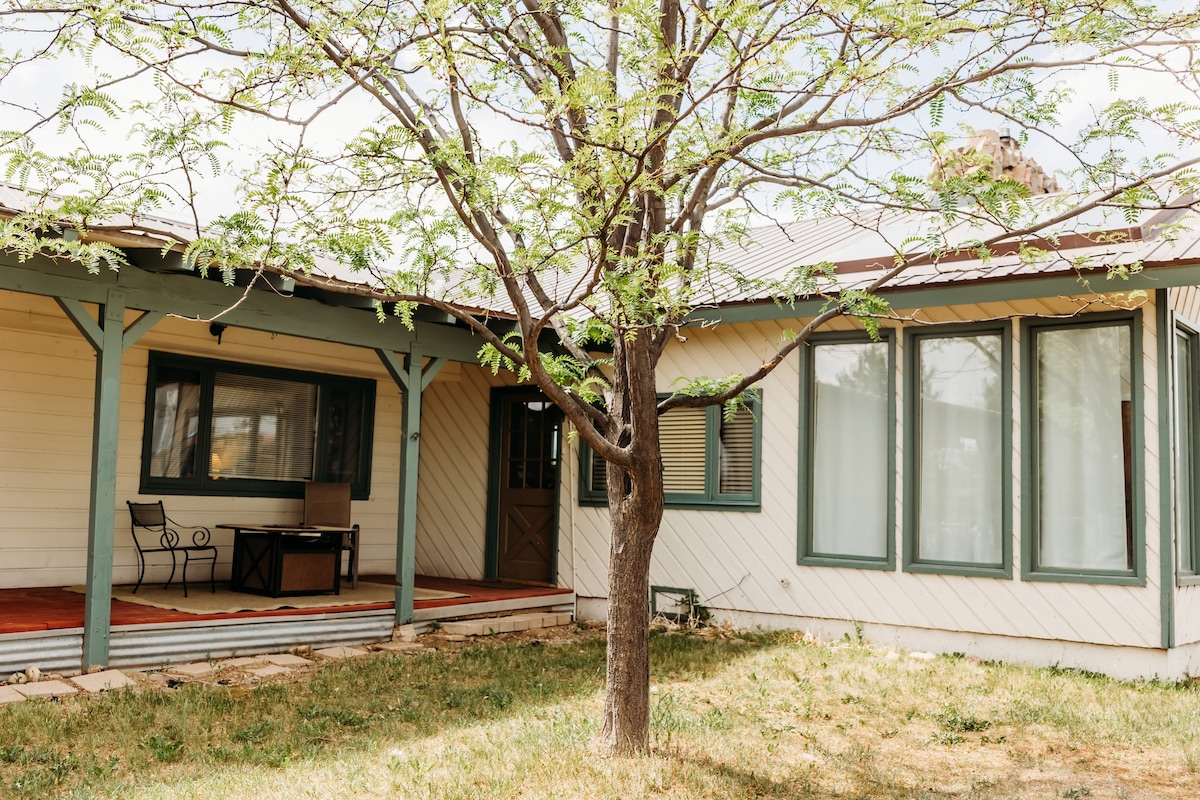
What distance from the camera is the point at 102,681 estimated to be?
5816 millimetres

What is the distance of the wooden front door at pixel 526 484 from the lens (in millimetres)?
9906

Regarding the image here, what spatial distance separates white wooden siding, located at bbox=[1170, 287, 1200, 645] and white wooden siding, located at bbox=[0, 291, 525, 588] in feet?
16.2

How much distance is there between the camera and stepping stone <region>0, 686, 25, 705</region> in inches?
209

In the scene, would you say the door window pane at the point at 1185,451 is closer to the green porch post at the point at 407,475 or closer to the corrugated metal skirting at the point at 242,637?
the green porch post at the point at 407,475

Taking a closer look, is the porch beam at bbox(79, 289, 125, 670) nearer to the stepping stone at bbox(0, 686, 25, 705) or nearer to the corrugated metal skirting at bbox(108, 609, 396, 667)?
the corrugated metal skirting at bbox(108, 609, 396, 667)

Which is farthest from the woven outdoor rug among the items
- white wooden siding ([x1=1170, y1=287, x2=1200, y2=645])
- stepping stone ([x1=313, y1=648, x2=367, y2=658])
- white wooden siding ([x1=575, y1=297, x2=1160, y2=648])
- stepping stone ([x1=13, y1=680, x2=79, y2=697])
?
white wooden siding ([x1=1170, y1=287, x2=1200, y2=645])

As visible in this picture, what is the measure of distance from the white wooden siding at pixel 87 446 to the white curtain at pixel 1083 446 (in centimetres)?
426

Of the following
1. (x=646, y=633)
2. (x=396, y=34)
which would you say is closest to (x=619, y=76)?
(x=396, y=34)

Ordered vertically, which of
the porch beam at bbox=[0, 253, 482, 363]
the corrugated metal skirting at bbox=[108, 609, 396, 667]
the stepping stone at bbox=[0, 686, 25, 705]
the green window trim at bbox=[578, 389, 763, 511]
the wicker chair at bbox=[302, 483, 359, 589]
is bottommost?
the stepping stone at bbox=[0, 686, 25, 705]

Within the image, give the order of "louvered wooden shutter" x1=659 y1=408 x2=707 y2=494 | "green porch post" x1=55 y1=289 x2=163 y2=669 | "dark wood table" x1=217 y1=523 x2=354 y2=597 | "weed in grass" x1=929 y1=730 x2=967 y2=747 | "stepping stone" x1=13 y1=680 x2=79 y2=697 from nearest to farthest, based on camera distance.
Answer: "weed in grass" x1=929 y1=730 x2=967 y2=747 < "stepping stone" x1=13 y1=680 x2=79 y2=697 < "green porch post" x1=55 y1=289 x2=163 y2=669 < "dark wood table" x1=217 y1=523 x2=354 y2=597 < "louvered wooden shutter" x1=659 y1=408 x2=707 y2=494

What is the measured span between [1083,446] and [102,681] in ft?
20.7

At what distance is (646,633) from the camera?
4.49 metres

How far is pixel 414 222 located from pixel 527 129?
838 mm

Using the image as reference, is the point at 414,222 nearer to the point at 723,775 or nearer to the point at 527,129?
the point at 527,129
